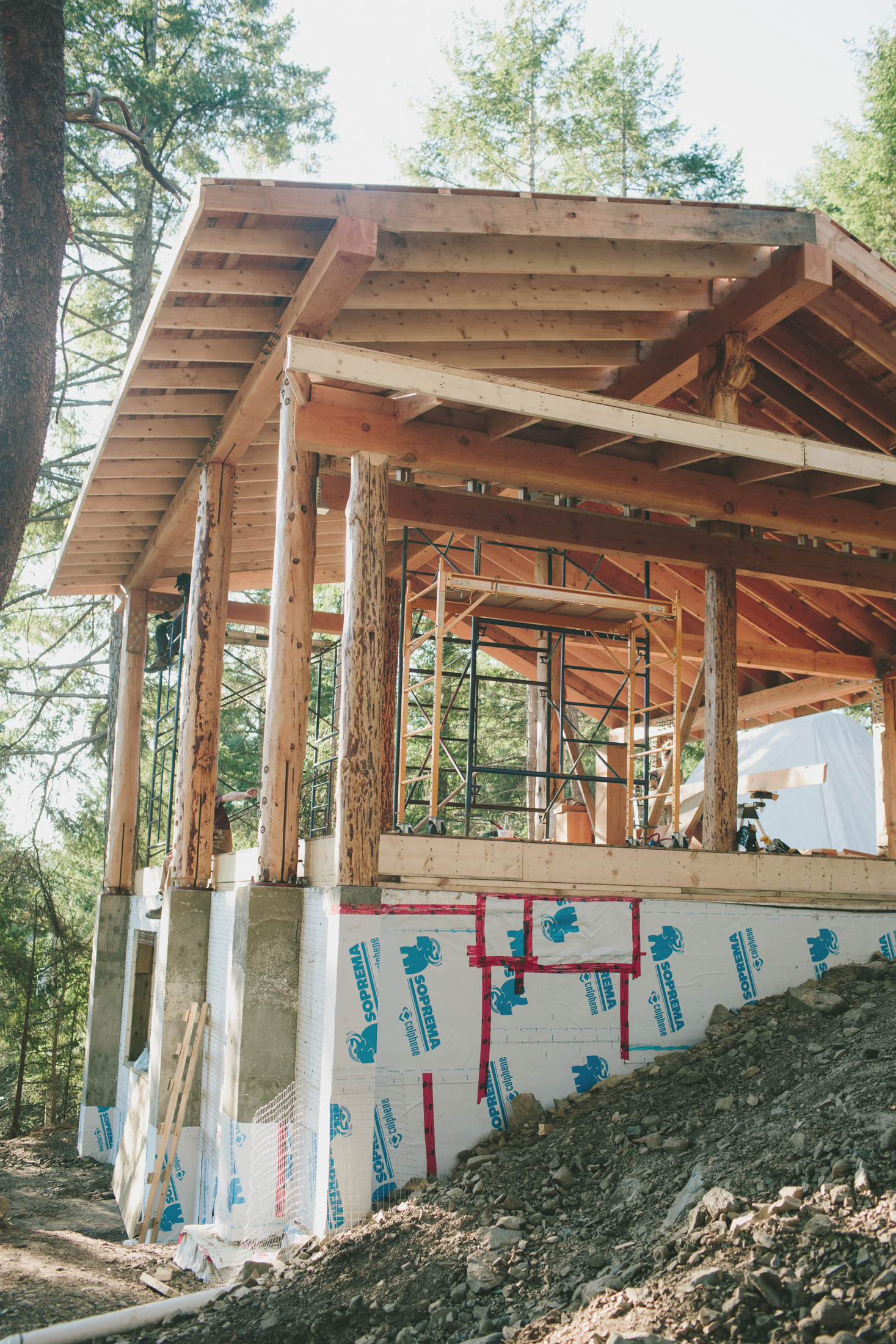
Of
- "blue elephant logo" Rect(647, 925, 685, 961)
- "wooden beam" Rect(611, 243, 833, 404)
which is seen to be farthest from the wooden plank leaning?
"wooden beam" Rect(611, 243, 833, 404)

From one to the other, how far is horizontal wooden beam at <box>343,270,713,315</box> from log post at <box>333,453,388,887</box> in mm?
1518

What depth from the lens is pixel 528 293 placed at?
7.66 m


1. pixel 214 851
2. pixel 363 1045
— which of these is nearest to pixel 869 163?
pixel 214 851

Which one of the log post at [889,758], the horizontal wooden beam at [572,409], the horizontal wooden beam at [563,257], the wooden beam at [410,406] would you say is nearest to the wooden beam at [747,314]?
the horizontal wooden beam at [563,257]

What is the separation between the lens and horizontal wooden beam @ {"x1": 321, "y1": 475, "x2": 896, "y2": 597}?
31.5 feet

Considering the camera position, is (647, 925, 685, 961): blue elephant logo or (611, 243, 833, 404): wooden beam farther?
(611, 243, 833, 404): wooden beam

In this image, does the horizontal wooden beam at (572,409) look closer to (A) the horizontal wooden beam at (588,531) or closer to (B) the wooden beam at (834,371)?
(A) the horizontal wooden beam at (588,531)

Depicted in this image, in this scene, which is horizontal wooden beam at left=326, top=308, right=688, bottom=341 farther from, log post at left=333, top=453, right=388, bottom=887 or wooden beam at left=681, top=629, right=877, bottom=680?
wooden beam at left=681, top=629, right=877, bottom=680

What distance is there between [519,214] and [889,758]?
387 inches

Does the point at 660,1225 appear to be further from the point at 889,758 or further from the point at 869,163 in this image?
the point at 869,163

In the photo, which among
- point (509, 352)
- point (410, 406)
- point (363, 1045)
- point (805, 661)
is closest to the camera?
point (363, 1045)

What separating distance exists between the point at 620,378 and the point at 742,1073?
584cm

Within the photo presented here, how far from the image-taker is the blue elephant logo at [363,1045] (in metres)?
6.22

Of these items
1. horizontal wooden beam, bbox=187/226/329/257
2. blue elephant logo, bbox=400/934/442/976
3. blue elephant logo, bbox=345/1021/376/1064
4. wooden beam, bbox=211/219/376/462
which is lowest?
blue elephant logo, bbox=345/1021/376/1064
